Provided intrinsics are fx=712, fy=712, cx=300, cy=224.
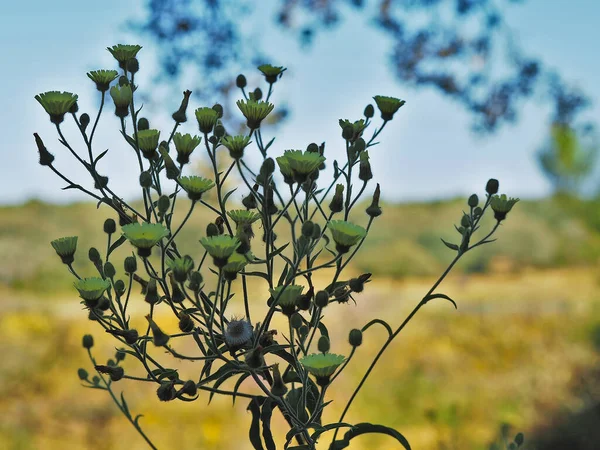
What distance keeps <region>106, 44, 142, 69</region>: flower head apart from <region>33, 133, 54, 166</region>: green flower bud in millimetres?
110

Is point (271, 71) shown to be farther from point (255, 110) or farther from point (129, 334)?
point (129, 334)

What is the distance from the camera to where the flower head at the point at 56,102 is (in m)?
0.64

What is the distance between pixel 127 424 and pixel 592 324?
2.67 m

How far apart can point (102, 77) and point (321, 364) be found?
33cm

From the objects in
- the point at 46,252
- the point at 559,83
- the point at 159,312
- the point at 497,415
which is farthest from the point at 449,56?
the point at 46,252

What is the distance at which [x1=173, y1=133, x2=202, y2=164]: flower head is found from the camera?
63 cm

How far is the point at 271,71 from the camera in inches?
29.2

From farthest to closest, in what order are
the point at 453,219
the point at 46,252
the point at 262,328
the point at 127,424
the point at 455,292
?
the point at 453,219
the point at 46,252
the point at 455,292
the point at 127,424
the point at 262,328

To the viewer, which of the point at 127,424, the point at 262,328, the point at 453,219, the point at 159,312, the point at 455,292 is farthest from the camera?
the point at 453,219

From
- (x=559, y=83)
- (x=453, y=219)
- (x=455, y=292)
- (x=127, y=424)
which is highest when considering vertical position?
(x=453, y=219)

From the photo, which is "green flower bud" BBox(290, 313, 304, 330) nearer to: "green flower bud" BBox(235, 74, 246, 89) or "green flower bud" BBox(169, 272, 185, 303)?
"green flower bud" BBox(169, 272, 185, 303)

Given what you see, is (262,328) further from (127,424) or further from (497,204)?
(127,424)

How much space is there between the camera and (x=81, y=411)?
3406 mm

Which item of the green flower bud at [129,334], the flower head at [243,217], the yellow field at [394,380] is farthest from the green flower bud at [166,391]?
the yellow field at [394,380]
